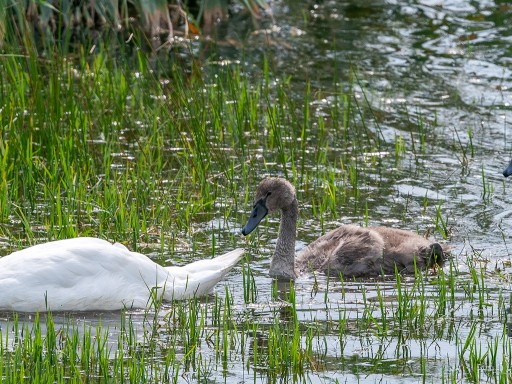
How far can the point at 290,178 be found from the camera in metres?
9.88

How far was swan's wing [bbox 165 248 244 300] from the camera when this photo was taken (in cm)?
740

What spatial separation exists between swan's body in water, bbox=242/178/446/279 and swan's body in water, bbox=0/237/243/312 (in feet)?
3.05

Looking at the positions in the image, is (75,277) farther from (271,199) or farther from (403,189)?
(403,189)

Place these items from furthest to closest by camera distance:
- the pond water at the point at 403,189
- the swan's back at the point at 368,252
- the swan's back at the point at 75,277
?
the swan's back at the point at 368,252 → the swan's back at the point at 75,277 → the pond water at the point at 403,189

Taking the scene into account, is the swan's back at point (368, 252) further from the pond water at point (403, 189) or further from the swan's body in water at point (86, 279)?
the swan's body in water at point (86, 279)

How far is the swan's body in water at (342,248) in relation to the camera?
8219mm

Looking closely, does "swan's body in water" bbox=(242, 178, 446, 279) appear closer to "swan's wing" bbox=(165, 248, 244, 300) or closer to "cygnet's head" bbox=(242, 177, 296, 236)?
"cygnet's head" bbox=(242, 177, 296, 236)

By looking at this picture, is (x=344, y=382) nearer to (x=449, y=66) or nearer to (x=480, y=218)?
(x=480, y=218)

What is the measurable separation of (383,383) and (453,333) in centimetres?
93

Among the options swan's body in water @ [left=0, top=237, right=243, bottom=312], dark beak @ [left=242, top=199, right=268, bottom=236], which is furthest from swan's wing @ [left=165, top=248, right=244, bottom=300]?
dark beak @ [left=242, top=199, right=268, bottom=236]

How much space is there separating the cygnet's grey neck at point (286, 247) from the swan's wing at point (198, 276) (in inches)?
20.7

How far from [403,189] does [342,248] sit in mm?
1746

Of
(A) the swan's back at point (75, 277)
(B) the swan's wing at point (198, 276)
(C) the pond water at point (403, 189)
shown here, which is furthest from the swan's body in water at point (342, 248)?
(A) the swan's back at point (75, 277)

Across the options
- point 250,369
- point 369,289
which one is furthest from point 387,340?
point 369,289
